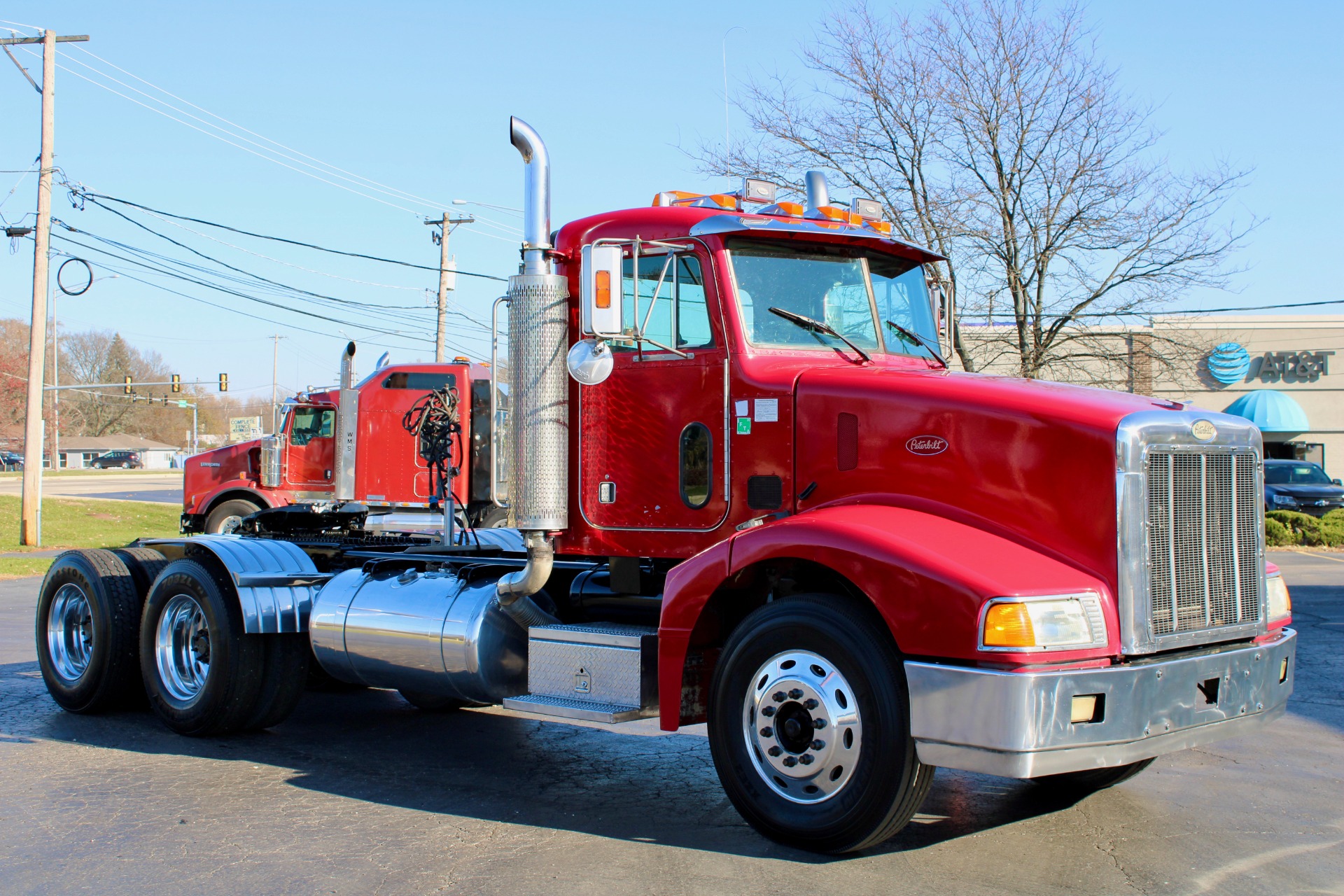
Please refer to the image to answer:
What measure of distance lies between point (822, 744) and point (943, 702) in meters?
0.60

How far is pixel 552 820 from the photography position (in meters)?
5.53

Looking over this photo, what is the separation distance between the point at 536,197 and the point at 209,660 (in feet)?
11.8

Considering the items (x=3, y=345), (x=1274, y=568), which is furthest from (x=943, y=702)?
(x=3, y=345)

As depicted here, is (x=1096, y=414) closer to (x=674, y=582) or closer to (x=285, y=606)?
(x=674, y=582)

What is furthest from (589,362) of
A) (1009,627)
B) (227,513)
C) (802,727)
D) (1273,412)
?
(1273,412)

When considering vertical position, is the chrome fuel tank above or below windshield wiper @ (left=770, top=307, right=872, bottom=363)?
below

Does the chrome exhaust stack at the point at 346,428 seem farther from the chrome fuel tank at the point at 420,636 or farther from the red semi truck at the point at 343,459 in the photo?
the chrome fuel tank at the point at 420,636

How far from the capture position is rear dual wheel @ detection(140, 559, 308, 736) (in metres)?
7.28

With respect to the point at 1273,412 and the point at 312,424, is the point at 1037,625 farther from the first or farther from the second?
the point at 1273,412

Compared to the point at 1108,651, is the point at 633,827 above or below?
below

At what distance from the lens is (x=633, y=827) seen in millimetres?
5383

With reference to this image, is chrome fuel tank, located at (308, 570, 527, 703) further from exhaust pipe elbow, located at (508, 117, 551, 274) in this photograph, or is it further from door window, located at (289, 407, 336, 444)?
door window, located at (289, 407, 336, 444)

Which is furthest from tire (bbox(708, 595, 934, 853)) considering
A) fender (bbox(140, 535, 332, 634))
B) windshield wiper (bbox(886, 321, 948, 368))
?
fender (bbox(140, 535, 332, 634))

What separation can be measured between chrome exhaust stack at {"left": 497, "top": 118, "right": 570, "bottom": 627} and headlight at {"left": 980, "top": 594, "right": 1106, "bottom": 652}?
8.10ft
